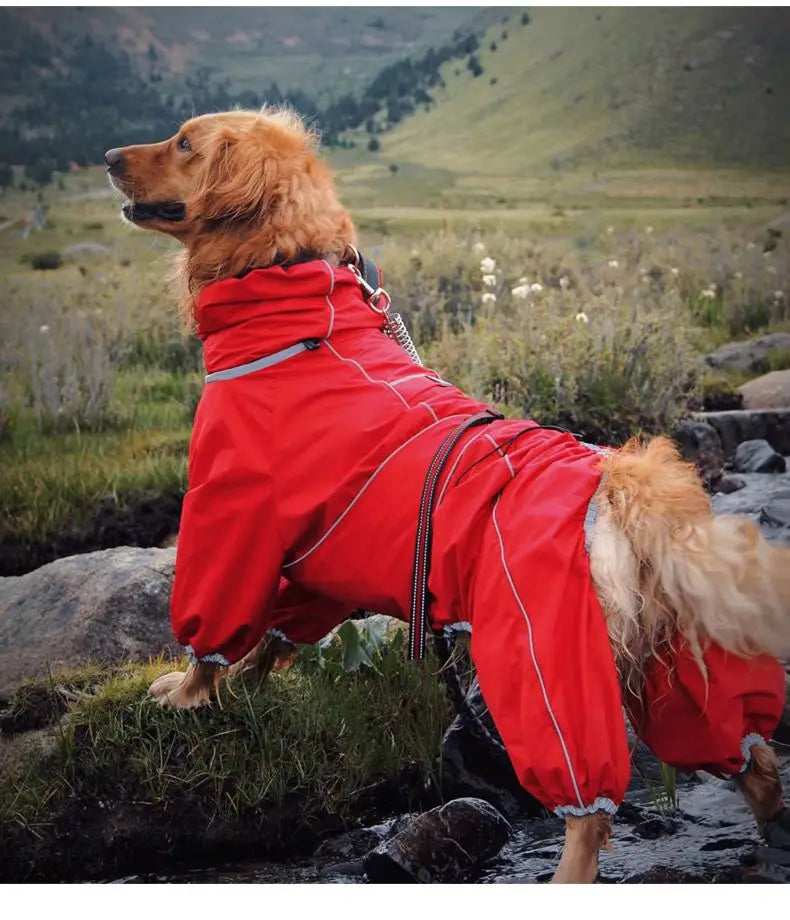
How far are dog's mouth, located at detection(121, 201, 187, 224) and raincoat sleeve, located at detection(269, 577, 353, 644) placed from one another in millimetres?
912

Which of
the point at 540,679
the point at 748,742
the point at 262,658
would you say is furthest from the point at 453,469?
the point at 262,658

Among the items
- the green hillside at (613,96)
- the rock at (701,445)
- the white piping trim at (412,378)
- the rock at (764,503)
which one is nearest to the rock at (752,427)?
the rock at (701,445)

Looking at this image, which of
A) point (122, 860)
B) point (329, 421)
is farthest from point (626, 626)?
point (122, 860)

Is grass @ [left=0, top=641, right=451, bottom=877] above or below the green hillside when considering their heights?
below

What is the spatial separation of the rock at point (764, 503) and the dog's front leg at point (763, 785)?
1084 mm

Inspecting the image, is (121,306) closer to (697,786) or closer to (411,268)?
(411,268)

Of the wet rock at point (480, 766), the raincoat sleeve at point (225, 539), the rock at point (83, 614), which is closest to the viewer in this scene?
the raincoat sleeve at point (225, 539)

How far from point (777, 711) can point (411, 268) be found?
279cm

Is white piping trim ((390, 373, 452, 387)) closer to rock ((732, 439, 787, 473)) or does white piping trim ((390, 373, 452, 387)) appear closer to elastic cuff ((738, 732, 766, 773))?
elastic cuff ((738, 732, 766, 773))

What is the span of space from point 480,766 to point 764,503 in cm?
131

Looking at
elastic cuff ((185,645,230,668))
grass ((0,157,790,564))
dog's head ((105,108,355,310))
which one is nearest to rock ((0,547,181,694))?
grass ((0,157,790,564))

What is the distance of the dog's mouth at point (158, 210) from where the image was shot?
2.77m

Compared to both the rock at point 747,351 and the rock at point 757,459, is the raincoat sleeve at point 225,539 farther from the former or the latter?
the rock at point 747,351

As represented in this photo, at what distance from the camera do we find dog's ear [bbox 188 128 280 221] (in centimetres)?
266
